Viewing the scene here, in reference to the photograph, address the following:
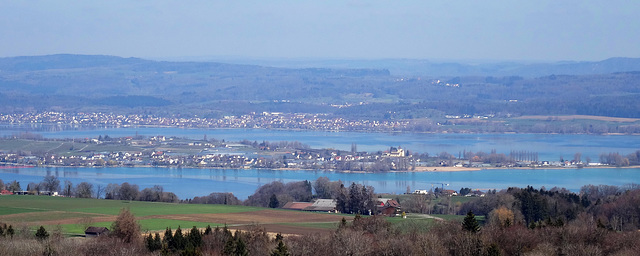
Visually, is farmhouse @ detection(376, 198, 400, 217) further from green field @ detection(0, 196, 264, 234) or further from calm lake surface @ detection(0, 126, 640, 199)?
calm lake surface @ detection(0, 126, 640, 199)

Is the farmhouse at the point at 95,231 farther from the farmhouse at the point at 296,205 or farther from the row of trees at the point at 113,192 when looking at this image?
the row of trees at the point at 113,192

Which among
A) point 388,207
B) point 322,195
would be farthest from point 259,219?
point 322,195

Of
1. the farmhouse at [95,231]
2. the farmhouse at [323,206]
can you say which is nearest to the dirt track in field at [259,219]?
the farmhouse at [95,231]

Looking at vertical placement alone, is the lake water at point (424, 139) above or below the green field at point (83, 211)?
above

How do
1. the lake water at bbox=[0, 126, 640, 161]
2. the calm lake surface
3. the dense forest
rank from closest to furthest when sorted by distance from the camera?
the dense forest, the calm lake surface, the lake water at bbox=[0, 126, 640, 161]

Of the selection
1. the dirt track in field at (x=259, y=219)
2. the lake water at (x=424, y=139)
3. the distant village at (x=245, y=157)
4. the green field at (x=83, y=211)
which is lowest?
the dirt track in field at (x=259, y=219)

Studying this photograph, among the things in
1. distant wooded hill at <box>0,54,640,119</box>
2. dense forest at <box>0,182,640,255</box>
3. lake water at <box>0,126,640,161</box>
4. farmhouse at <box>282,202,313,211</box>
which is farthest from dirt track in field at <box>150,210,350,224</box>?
distant wooded hill at <box>0,54,640,119</box>
